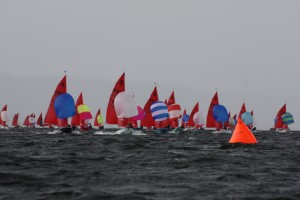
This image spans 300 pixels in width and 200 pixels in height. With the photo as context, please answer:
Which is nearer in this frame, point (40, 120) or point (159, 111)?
point (159, 111)

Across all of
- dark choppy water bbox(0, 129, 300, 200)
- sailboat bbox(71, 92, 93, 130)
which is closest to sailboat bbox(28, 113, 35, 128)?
sailboat bbox(71, 92, 93, 130)

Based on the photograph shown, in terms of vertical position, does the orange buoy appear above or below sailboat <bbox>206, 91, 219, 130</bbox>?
below

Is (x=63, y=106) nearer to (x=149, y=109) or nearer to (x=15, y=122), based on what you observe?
(x=149, y=109)

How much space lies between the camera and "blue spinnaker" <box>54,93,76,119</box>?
4934 centimetres

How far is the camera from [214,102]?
7200 centimetres

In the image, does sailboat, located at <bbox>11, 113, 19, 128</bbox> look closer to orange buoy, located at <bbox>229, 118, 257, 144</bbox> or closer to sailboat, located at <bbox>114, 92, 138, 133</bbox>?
sailboat, located at <bbox>114, 92, 138, 133</bbox>

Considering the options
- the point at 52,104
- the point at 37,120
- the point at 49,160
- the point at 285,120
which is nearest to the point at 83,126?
the point at 52,104

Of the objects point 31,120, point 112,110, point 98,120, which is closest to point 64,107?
point 112,110

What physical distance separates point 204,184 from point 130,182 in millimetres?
1970

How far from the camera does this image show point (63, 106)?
162 ft

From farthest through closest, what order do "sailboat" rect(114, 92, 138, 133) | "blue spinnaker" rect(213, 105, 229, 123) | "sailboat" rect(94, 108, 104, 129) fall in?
"sailboat" rect(94, 108, 104, 129) < "blue spinnaker" rect(213, 105, 229, 123) < "sailboat" rect(114, 92, 138, 133)

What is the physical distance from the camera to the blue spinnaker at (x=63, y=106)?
49.3 m

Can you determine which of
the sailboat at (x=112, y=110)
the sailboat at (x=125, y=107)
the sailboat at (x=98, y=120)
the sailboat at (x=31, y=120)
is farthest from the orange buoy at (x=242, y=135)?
the sailboat at (x=31, y=120)

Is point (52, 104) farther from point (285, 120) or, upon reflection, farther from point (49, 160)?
point (285, 120)
